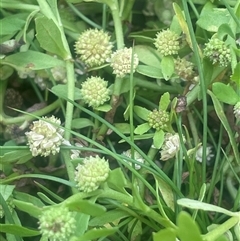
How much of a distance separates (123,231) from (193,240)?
17cm

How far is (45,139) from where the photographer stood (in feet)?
1.80

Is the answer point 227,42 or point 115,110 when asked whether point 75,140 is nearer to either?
point 115,110

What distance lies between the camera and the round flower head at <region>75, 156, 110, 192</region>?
48cm

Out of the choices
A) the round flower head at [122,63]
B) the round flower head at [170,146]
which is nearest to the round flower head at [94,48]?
the round flower head at [122,63]

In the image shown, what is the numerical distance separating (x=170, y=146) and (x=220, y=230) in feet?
0.42

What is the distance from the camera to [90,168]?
1.62 ft

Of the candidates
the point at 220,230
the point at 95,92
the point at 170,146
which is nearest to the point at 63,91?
the point at 95,92

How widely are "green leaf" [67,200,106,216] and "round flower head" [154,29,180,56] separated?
231mm

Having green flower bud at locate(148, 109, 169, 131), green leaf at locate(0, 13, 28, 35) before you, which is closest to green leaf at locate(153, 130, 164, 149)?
green flower bud at locate(148, 109, 169, 131)

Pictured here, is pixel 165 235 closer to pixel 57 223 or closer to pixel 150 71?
pixel 57 223

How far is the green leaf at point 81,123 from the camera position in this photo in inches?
24.1

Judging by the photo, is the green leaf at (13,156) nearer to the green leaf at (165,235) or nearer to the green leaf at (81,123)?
the green leaf at (81,123)

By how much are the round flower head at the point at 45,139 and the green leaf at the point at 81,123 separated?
0.19 feet

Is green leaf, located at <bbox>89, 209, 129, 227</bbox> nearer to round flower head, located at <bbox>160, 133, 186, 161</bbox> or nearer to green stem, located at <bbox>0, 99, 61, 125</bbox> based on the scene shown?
round flower head, located at <bbox>160, 133, 186, 161</bbox>
